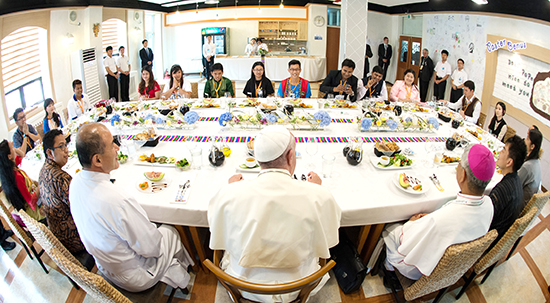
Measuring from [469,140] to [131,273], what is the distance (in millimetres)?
3439

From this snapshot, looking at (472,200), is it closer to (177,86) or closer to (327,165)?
(327,165)

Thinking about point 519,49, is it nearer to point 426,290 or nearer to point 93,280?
point 426,290

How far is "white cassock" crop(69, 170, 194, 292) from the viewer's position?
5.95ft

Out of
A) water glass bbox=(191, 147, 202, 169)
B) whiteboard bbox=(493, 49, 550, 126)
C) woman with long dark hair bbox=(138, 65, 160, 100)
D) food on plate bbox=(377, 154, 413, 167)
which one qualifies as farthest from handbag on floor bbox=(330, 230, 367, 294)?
woman with long dark hair bbox=(138, 65, 160, 100)

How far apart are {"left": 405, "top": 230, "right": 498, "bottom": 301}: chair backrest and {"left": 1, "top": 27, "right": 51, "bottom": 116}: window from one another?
6444 mm

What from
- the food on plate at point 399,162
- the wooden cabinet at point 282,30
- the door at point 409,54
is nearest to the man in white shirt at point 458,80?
the door at point 409,54

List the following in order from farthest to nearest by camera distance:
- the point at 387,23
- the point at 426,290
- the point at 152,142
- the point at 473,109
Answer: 1. the point at 387,23
2. the point at 473,109
3. the point at 152,142
4. the point at 426,290

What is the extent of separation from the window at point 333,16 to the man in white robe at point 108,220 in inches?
464

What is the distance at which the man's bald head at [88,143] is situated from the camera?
1.81 metres

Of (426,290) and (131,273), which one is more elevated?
(131,273)

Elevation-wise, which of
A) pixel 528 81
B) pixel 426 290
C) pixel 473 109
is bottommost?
pixel 426 290

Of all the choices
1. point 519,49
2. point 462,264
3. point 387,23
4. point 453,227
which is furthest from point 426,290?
point 387,23

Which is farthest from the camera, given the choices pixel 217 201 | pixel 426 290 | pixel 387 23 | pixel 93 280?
pixel 387 23

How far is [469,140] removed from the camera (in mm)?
3307
